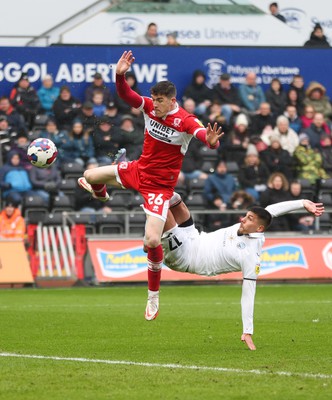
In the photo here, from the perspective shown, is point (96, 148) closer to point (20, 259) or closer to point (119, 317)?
point (20, 259)

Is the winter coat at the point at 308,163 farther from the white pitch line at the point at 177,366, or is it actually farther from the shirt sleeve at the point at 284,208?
the white pitch line at the point at 177,366

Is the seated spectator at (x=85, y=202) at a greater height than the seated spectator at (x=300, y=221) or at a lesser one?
greater

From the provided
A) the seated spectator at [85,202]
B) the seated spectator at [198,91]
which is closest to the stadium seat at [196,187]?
the seated spectator at [85,202]

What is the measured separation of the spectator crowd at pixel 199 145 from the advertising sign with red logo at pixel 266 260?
1.21 m

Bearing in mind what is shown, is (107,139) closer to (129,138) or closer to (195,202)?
(129,138)

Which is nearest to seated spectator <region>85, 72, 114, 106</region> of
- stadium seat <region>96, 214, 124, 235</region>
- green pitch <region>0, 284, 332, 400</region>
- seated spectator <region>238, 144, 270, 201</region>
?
stadium seat <region>96, 214, 124, 235</region>

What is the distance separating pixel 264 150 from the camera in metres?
26.9

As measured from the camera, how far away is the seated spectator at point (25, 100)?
1027 inches

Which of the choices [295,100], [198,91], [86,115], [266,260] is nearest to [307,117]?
[295,100]

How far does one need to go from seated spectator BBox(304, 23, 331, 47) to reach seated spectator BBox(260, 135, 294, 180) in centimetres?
425

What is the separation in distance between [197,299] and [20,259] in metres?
5.06

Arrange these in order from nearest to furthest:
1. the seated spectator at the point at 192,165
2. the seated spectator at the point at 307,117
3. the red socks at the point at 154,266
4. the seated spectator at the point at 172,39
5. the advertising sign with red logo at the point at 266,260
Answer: the red socks at the point at 154,266, the advertising sign with red logo at the point at 266,260, the seated spectator at the point at 192,165, the seated spectator at the point at 307,117, the seated spectator at the point at 172,39

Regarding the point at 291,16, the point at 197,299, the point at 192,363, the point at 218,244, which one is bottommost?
the point at 197,299

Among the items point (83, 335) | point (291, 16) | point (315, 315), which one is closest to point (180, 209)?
point (83, 335)
